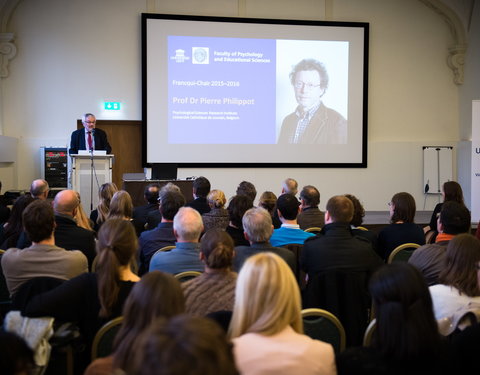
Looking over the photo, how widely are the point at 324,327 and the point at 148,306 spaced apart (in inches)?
43.6

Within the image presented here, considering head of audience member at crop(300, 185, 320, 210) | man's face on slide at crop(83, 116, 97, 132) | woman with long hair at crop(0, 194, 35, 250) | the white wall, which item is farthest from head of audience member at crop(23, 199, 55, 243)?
the white wall

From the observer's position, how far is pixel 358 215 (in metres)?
4.42

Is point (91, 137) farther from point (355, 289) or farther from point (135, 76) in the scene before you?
point (355, 289)

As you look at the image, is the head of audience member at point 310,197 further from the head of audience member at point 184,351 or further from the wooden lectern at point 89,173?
the head of audience member at point 184,351

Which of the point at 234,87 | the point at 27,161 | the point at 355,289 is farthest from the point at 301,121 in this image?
the point at 355,289

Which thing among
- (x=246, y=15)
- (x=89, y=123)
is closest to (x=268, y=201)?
(x=89, y=123)

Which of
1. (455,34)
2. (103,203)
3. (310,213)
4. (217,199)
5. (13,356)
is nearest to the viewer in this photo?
(13,356)

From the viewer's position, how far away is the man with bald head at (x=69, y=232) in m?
3.54

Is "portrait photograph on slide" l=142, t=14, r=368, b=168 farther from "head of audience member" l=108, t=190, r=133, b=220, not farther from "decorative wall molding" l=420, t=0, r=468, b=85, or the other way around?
"head of audience member" l=108, t=190, r=133, b=220

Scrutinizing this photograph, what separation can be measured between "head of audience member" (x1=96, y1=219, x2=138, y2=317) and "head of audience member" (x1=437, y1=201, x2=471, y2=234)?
2.13 m

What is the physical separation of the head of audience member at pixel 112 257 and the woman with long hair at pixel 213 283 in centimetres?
30

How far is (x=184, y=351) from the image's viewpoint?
3.30ft

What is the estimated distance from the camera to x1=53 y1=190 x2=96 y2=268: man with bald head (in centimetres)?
354

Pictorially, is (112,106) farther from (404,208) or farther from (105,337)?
(105,337)
